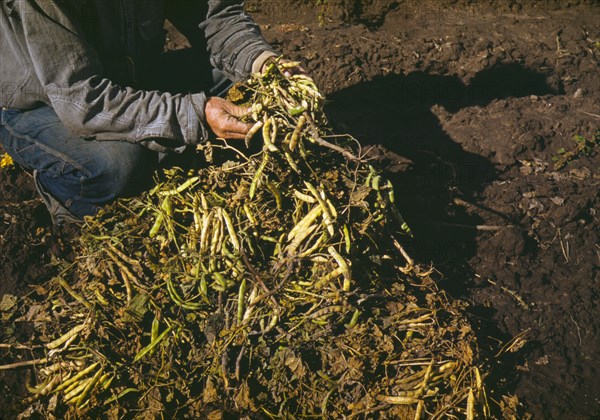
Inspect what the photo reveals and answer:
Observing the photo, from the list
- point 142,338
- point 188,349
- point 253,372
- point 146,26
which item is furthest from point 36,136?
point 253,372

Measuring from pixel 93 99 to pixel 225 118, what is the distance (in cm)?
55

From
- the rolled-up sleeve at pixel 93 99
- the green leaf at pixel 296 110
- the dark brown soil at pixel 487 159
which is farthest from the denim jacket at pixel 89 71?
the dark brown soil at pixel 487 159

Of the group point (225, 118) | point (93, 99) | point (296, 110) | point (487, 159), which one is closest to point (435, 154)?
point (487, 159)

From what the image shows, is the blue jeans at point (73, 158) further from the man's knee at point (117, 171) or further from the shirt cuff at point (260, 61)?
the shirt cuff at point (260, 61)

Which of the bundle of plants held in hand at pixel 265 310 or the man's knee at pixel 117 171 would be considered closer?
the bundle of plants held in hand at pixel 265 310

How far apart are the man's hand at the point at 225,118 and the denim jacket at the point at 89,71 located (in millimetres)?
42

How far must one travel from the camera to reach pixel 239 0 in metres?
2.62

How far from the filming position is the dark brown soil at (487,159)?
2.27 m

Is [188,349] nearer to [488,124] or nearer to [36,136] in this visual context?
[36,136]

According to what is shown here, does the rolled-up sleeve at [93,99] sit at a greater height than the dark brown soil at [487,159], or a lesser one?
greater

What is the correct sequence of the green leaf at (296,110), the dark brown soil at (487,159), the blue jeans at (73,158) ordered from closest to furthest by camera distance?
the green leaf at (296,110)
the blue jeans at (73,158)
the dark brown soil at (487,159)

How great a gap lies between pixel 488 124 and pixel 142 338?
237 cm

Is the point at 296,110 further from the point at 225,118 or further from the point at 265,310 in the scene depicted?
the point at 265,310

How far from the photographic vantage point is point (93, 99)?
197 cm
